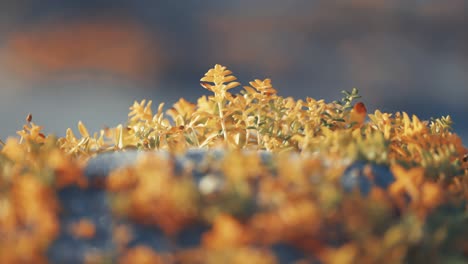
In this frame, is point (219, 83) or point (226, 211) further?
point (219, 83)

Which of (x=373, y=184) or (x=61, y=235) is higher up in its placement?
(x=373, y=184)

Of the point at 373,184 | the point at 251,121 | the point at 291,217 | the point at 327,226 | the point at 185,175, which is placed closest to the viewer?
the point at 291,217

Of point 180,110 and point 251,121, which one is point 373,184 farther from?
point 180,110


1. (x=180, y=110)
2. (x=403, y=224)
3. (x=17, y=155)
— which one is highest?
(x=180, y=110)

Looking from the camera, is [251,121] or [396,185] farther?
[251,121]

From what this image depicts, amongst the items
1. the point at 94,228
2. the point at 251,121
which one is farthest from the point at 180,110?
the point at 94,228

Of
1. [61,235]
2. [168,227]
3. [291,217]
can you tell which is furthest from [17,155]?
[291,217]

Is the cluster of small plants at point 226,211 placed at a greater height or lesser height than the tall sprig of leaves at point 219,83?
lesser

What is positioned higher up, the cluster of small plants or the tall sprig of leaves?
the tall sprig of leaves

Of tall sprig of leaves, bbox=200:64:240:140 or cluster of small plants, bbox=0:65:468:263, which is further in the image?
tall sprig of leaves, bbox=200:64:240:140

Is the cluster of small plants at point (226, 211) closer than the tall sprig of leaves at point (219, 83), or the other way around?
the cluster of small plants at point (226, 211)

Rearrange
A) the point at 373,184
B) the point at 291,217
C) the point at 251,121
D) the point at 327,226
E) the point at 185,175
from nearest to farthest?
the point at 291,217 → the point at 327,226 → the point at 185,175 → the point at 373,184 → the point at 251,121
